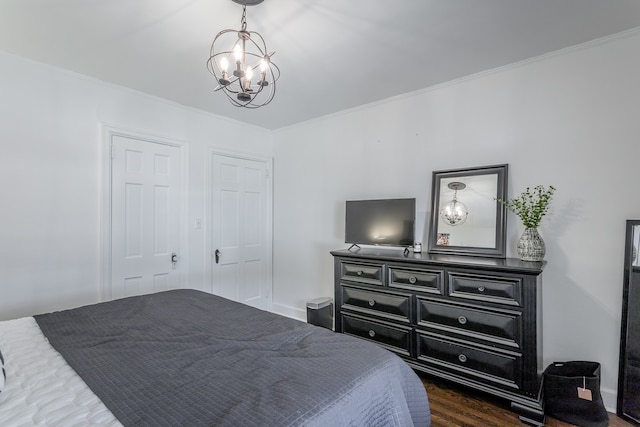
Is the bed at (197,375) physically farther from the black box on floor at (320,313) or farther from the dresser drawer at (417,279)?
the black box on floor at (320,313)

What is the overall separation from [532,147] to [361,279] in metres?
1.74

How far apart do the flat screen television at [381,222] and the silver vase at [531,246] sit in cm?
84

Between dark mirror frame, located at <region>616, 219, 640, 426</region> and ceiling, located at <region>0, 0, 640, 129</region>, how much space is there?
1.42m

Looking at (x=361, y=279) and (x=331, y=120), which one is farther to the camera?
(x=331, y=120)

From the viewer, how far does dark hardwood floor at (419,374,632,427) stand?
2043 millimetres

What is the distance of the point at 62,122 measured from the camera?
267 centimetres

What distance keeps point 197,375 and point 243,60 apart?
1492 mm

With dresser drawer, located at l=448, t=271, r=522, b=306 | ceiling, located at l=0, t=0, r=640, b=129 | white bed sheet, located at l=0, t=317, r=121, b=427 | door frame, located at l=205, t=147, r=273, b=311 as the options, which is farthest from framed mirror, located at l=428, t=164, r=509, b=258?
white bed sheet, located at l=0, t=317, r=121, b=427

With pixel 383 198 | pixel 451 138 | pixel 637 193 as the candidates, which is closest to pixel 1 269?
pixel 383 198

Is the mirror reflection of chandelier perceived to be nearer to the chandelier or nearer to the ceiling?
the ceiling

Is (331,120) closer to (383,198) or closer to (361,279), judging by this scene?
(383,198)

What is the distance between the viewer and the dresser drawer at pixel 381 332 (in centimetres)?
256

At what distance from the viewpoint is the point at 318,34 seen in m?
2.11

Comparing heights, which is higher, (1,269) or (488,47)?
(488,47)
